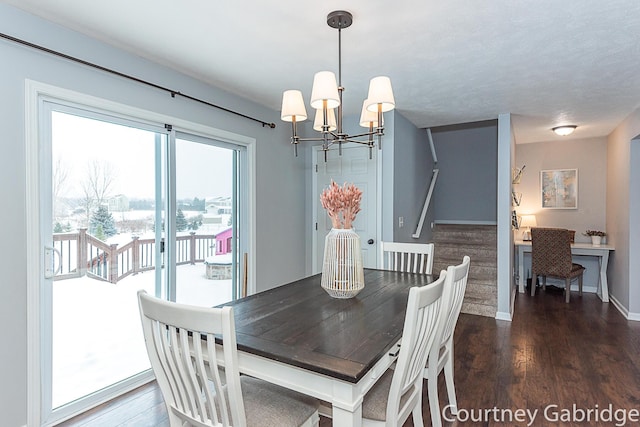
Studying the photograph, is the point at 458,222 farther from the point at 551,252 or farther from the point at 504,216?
the point at 504,216

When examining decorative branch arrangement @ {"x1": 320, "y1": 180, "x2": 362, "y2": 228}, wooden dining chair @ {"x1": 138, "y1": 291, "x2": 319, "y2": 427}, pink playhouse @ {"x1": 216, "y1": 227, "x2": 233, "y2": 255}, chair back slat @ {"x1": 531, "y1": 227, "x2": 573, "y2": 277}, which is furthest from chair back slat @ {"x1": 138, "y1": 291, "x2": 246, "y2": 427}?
chair back slat @ {"x1": 531, "y1": 227, "x2": 573, "y2": 277}

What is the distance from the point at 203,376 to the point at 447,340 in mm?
1465

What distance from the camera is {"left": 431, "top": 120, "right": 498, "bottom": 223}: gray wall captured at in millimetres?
5590

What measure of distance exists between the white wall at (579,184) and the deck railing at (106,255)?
539cm

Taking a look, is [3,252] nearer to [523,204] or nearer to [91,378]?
[91,378]

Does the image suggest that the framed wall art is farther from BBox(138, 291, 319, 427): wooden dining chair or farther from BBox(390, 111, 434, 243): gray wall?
BBox(138, 291, 319, 427): wooden dining chair

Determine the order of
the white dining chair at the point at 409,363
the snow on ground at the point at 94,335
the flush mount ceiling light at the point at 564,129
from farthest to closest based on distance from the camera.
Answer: the flush mount ceiling light at the point at 564,129 < the snow on ground at the point at 94,335 < the white dining chair at the point at 409,363

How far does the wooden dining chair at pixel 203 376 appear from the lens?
1026mm

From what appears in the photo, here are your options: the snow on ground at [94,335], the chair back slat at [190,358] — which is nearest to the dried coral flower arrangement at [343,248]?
the chair back slat at [190,358]

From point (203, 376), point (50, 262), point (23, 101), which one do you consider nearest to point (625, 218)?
point (203, 376)

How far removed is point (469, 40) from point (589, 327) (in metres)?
3.41

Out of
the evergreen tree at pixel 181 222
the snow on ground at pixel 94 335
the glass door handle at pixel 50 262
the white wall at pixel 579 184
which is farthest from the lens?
the white wall at pixel 579 184

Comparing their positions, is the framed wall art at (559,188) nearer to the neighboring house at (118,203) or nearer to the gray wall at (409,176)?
the gray wall at (409,176)

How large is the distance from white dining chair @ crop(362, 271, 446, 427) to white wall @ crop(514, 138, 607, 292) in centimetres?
513
